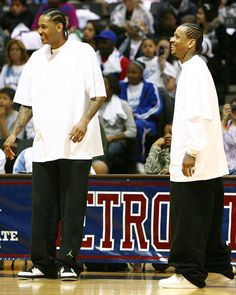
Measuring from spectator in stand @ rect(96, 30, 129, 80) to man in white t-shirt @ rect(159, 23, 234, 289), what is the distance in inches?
242

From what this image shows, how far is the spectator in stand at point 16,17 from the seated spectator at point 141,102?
4103 millimetres

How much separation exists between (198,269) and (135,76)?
18.0ft

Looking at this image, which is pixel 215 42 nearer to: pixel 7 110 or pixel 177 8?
pixel 177 8

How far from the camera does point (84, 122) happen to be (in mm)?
7391

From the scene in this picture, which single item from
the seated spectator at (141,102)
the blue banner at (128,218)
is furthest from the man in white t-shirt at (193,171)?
the seated spectator at (141,102)

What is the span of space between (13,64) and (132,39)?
232 centimetres

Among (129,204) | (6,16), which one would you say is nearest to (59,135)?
(129,204)

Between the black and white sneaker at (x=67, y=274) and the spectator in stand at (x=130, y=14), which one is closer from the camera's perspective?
the black and white sneaker at (x=67, y=274)

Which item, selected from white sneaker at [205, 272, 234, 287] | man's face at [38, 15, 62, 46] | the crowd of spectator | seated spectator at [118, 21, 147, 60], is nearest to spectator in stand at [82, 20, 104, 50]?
the crowd of spectator

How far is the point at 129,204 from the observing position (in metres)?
8.38

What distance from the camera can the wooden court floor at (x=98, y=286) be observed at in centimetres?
689

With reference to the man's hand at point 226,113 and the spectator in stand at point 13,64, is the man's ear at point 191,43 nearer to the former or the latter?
the man's hand at point 226,113

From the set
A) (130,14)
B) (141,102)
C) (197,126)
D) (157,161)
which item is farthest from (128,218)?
(130,14)

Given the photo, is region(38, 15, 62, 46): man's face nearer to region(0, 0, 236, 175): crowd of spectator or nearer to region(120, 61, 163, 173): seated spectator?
region(0, 0, 236, 175): crowd of spectator
